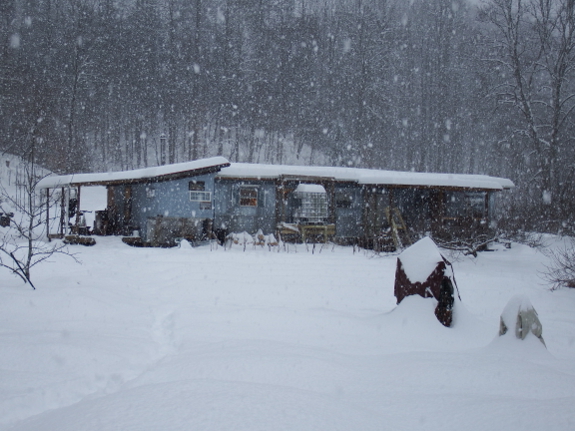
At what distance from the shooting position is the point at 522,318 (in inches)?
155

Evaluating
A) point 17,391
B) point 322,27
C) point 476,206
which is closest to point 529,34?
point 476,206

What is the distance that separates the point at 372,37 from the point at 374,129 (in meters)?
7.82

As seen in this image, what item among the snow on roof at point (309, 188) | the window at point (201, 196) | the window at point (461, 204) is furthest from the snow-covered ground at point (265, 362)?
the window at point (461, 204)

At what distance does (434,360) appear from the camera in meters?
3.68

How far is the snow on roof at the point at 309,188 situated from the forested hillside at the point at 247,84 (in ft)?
49.3

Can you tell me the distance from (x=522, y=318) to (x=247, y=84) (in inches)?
1297

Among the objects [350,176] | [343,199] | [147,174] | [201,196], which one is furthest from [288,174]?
[147,174]

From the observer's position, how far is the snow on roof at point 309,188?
18.0 m

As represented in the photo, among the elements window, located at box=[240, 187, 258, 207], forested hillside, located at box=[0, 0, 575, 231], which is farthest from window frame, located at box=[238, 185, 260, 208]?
forested hillside, located at box=[0, 0, 575, 231]

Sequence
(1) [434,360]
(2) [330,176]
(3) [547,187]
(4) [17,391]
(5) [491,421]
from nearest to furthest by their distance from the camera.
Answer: (5) [491,421] < (4) [17,391] < (1) [434,360] < (2) [330,176] < (3) [547,187]

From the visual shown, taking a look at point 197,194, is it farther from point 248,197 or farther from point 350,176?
point 350,176

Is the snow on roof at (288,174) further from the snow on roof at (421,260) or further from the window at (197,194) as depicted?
the snow on roof at (421,260)

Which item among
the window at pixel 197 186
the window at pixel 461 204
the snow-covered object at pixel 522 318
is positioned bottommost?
the snow-covered object at pixel 522 318

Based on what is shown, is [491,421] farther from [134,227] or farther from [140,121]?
[140,121]
